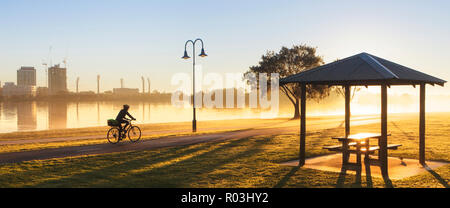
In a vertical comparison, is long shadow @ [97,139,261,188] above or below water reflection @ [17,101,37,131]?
above

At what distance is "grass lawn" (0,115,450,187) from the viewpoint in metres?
9.84

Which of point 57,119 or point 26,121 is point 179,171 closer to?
point 26,121

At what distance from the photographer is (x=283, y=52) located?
167 feet

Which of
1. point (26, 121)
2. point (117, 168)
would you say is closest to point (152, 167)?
point (117, 168)

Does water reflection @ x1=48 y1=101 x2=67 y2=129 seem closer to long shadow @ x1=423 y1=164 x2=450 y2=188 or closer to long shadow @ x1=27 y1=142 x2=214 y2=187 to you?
long shadow @ x1=27 y1=142 x2=214 y2=187

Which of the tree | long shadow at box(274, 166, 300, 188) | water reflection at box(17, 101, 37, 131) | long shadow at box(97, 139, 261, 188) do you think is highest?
the tree

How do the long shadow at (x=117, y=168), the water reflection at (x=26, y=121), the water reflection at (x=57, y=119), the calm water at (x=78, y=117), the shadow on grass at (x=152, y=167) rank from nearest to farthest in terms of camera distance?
the shadow on grass at (x=152, y=167), the long shadow at (x=117, y=168), the water reflection at (x=26, y=121), the water reflection at (x=57, y=119), the calm water at (x=78, y=117)

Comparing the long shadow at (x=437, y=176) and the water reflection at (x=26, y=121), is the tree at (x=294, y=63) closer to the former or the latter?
the water reflection at (x=26, y=121)

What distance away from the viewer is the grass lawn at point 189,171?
9844 millimetres

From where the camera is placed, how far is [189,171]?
37.4 feet

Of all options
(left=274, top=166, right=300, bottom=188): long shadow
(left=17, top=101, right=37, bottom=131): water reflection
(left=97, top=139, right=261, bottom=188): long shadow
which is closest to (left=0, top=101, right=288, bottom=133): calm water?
(left=17, top=101, right=37, bottom=131): water reflection

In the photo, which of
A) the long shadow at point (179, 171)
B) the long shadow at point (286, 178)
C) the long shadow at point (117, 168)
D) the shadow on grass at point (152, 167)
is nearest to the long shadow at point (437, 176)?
the long shadow at point (286, 178)

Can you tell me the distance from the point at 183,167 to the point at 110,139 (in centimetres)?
878
